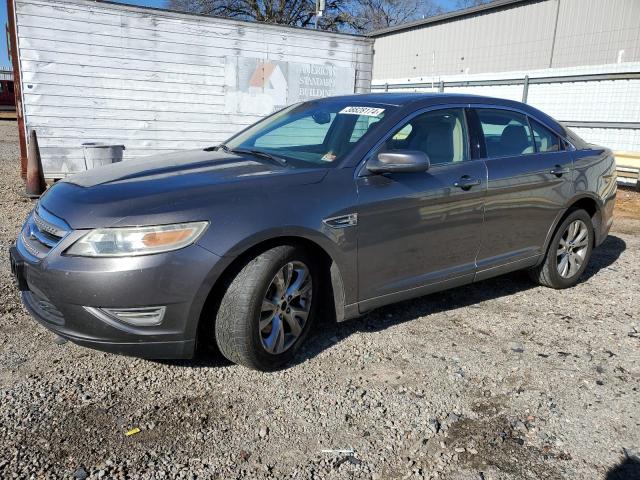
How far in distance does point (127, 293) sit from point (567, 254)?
385 centimetres

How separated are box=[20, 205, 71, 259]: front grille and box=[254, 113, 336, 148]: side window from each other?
159 cm

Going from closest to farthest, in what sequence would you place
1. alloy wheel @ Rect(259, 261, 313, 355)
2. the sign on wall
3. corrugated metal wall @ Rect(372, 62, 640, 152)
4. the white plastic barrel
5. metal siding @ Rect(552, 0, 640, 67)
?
alloy wheel @ Rect(259, 261, 313, 355) → the white plastic barrel → the sign on wall → corrugated metal wall @ Rect(372, 62, 640, 152) → metal siding @ Rect(552, 0, 640, 67)

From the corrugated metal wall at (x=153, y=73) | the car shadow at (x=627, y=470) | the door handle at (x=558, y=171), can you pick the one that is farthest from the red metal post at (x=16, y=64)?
the car shadow at (x=627, y=470)

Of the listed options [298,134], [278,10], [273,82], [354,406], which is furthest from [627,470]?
[278,10]

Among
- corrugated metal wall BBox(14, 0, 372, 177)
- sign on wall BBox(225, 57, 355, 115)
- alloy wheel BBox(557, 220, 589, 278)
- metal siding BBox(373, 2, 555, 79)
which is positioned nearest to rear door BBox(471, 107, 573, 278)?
alloy wheel BBox(557, 220, 589, 278)

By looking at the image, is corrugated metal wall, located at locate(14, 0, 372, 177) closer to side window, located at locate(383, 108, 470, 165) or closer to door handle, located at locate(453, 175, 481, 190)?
side window, located at locate(383, 108, 470, 165)

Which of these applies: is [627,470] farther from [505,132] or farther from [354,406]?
[505,132]

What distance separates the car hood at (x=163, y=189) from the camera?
2.75m

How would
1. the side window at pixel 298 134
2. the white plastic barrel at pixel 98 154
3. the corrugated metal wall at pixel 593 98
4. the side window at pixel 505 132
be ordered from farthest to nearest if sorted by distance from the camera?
the corrugated metal wall at pixel 593 98 < the white plastic barrel at pixel 98 154 < the side window at pixel 505 132 < the side window at pixel 298 134

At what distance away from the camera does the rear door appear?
411cm

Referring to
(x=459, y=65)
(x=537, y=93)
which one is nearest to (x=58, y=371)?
(x=537, y=93)

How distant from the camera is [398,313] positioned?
13.8ft

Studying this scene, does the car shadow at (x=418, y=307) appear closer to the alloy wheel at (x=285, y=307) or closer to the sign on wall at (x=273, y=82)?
the alloy wheel at (x=285, y=307)

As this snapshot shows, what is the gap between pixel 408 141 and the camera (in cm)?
375
